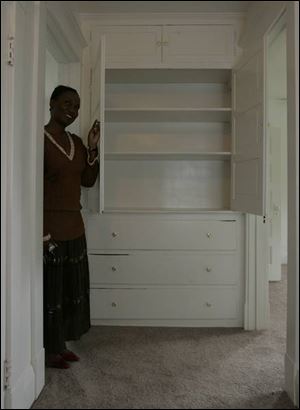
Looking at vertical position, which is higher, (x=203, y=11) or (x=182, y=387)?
(x=203, y=11)

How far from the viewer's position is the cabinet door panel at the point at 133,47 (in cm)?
255

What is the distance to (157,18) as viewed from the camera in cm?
253

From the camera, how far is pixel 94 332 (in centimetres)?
242

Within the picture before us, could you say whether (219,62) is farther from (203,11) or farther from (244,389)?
(244,389)

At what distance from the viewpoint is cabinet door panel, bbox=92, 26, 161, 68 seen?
2.55 m

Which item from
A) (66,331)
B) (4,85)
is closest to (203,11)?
(4,85)

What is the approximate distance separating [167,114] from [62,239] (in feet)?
4.00

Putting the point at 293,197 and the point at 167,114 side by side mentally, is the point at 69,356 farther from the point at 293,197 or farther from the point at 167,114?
the point at 167,114

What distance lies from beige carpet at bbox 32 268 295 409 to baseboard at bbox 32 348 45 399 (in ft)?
0.10

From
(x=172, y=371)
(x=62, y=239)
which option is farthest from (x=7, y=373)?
(x=172, y=371)

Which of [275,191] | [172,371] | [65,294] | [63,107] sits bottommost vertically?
[172,371]

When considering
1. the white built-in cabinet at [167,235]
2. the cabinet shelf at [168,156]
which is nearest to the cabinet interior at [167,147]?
the cabinet shelf at [168,156]

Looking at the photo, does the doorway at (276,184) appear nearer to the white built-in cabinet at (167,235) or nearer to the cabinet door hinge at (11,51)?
the white built-in cabinet at (167,235)

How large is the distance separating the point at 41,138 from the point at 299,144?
1.08m
